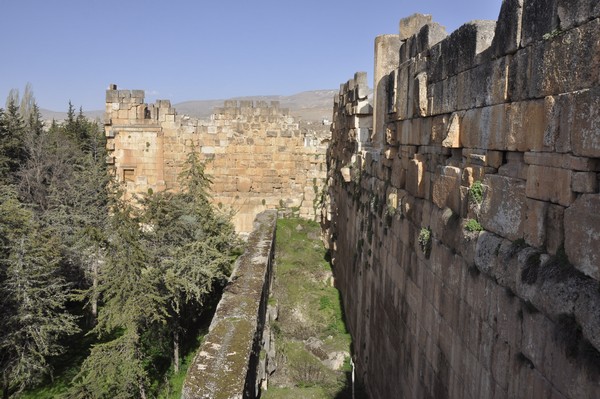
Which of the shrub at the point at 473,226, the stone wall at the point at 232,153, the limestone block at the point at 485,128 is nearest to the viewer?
the limestone block at the point at 485,128

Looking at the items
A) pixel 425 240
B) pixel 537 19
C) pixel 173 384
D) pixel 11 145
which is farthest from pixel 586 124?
pixel 11 145

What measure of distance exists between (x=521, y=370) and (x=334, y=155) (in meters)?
12.2

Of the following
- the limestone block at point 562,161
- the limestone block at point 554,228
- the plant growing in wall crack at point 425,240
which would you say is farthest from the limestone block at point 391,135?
the limestone block at point 554,228

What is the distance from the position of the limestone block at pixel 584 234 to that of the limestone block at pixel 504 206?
469 mm

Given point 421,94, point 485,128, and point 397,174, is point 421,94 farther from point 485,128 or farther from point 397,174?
point 485,128

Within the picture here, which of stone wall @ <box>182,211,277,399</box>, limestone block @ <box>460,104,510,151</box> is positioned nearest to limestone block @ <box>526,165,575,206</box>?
limestone block @ <box>460,104,510,151</box>

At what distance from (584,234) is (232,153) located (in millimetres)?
15630

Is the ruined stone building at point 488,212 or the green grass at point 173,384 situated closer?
the ruined stone building at point 488,212

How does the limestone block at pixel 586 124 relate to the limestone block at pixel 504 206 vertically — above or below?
above

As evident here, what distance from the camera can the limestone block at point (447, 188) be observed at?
4128mm

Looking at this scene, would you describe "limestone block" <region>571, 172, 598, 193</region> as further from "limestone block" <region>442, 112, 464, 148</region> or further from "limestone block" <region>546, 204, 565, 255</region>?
"limestone block" <region>442, 112, 464, 148</region>

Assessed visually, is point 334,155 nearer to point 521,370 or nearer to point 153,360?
point 153,360

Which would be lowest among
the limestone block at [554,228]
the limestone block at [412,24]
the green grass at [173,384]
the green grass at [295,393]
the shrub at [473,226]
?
the green grass at [173,384]

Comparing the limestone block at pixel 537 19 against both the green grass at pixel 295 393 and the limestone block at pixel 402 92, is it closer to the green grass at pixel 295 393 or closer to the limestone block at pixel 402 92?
the limestone block at pixel 402 92
